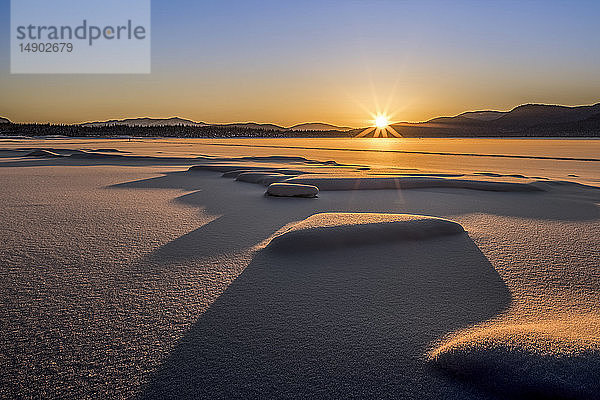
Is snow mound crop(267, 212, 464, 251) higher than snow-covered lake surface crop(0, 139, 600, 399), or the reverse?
snow mound crop(267, 212, 464, 251)

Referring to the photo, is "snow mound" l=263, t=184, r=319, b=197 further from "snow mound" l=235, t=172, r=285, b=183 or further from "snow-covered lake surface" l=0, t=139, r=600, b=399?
"snow mound" l=235, t=172, r=285, b=183

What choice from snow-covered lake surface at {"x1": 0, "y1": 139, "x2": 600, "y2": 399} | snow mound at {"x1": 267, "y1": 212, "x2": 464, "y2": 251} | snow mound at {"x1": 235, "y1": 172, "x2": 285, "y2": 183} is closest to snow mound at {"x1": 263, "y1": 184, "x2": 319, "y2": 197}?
snow-covered lake surface at {"x1": 0, "y1": 139, "x2": 600, "y2": 399}

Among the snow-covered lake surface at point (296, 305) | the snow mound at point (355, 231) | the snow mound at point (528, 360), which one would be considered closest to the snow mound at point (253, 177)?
the snow-covered lake surface at point (296, 305)

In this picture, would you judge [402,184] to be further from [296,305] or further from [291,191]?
[296,305]

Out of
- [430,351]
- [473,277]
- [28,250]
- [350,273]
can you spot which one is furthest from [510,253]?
[28,250]

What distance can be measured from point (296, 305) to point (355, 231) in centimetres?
104

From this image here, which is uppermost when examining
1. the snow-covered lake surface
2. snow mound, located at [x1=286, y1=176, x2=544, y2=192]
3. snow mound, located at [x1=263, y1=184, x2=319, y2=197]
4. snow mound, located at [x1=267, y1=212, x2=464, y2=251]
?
snow mound, located at [x1=286, y1=176, x2=544, y2=192]

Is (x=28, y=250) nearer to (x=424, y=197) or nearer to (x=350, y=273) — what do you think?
(x=350, y=273)

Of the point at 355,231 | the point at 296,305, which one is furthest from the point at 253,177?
the point at 296,305

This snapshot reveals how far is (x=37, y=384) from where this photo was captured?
1.16m

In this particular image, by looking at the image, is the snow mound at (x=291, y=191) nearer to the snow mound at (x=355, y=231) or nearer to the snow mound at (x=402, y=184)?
the snow mound at (x=402, y=184)

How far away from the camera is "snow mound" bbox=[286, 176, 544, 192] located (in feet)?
16.9

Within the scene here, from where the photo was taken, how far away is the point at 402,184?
5.39 metres

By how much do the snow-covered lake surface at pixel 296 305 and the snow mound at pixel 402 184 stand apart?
1.64 metres
